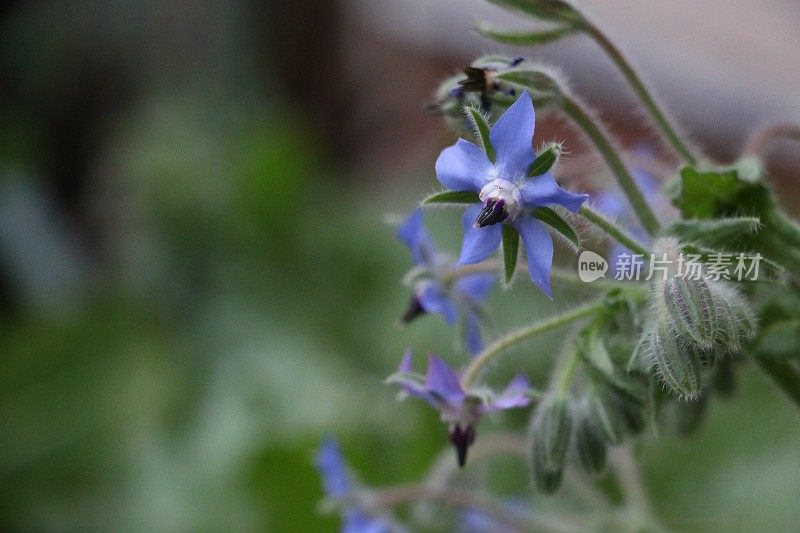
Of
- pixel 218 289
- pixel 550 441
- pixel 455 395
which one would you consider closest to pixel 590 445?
pixel 550 441

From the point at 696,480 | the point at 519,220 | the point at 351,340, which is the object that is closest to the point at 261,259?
the point at 351,340

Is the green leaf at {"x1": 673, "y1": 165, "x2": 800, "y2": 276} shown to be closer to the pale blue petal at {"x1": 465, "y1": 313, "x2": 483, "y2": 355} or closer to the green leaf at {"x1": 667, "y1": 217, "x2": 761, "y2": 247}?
the green leaf at {"x1": 667, "y1": 217, "x2": 761, "y2": 247}

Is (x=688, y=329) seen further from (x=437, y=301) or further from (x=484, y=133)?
(x=437, y=301)

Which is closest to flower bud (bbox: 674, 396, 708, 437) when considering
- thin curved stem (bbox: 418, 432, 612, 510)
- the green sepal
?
thin curved stem (bbox: 418, 432, 612, 510)

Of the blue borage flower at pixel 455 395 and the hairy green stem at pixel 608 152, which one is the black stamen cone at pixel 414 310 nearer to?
the blue borage flower at pixel 455 395

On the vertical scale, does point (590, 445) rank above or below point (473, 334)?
below

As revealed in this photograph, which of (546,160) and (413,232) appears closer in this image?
(546,160)

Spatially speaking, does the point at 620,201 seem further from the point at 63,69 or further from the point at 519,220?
the point at 63,69
